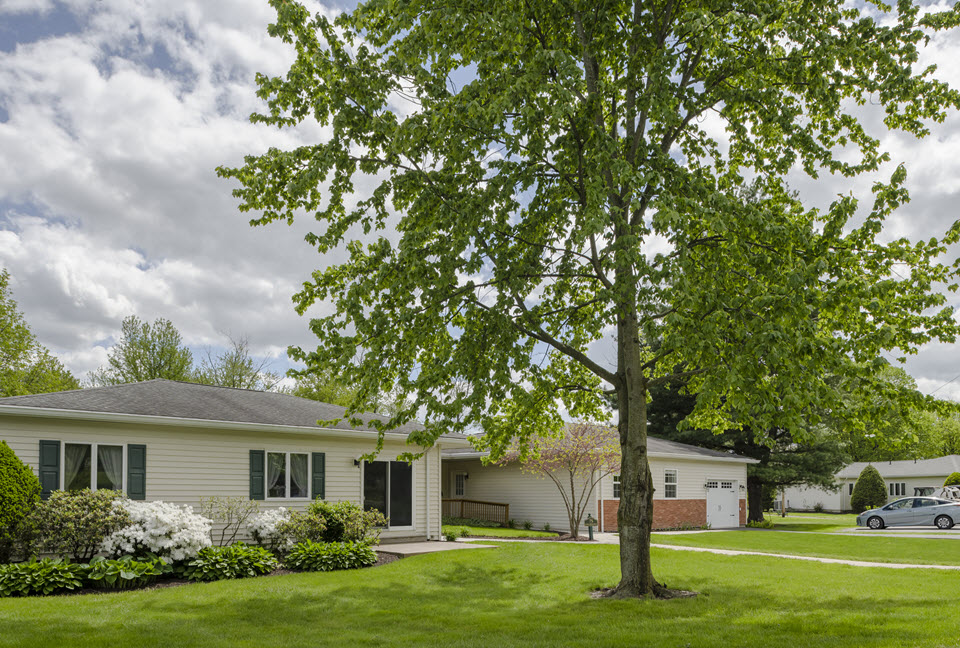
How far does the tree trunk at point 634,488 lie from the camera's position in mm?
11469

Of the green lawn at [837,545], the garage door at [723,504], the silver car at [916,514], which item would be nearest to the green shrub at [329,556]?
the green lawn at [837,545]

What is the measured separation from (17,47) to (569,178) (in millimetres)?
9601

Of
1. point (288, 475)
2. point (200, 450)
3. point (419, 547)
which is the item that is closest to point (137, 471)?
point (200, 450)

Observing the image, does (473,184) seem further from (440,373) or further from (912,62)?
(912,62)

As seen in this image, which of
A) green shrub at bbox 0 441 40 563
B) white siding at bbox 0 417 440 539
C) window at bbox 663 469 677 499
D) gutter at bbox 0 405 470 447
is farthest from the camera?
window at bbox 663 469 677 499

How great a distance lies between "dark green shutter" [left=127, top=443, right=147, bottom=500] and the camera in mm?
14832

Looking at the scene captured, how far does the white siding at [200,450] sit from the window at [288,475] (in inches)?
6.2

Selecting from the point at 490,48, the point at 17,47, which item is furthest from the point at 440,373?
the point at 17,47

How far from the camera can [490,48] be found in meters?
10.5

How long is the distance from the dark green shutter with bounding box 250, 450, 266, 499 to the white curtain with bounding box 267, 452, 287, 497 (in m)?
0.23

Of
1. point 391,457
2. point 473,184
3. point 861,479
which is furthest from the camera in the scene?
point 861,479

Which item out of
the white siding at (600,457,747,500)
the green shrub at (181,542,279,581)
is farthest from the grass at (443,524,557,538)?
the green shrub at (181,542,279,581)

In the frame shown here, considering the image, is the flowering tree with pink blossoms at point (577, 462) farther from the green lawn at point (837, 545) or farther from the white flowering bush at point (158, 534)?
the white flowering bush at point (158, 534)

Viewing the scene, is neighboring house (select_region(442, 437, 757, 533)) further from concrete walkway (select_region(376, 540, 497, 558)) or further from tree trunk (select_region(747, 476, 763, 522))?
concrete walkway (select_region(376, 540, 497, 558))
